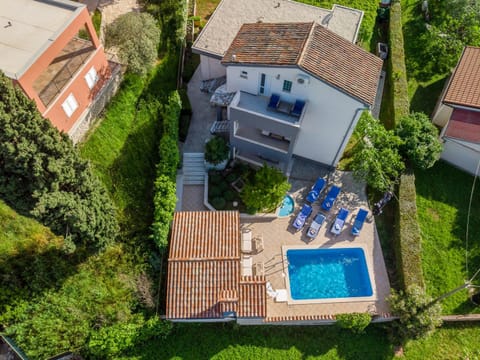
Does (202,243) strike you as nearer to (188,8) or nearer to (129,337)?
(129,337)

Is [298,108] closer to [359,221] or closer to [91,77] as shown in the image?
[359,221]

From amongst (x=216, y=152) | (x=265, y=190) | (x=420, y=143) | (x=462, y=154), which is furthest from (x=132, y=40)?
(x=462, y=154)

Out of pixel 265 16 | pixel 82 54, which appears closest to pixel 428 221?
pixel 265 16

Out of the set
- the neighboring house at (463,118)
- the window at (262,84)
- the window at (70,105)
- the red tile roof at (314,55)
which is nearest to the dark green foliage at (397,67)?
the neighboring house at (463,118)

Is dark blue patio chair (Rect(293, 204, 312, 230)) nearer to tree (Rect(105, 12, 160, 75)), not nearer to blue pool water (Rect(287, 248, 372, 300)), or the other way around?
blue pool water (Rect(287, 248, 372, 300))

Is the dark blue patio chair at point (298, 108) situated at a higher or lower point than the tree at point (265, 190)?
higher

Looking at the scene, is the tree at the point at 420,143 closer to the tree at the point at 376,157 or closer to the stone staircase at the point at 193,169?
the tree at the point at 376,157
